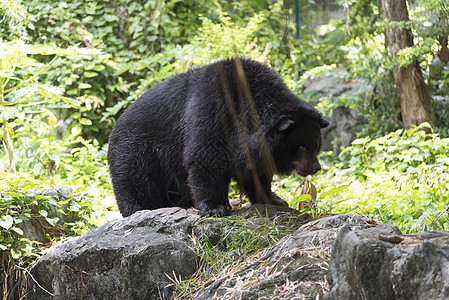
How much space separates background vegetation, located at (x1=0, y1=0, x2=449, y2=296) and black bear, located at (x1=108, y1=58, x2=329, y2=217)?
0.46m

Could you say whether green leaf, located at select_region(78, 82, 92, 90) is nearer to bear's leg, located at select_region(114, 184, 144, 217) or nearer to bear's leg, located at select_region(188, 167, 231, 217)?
bear's leg, located at select_region(114, 184, 144, 217)

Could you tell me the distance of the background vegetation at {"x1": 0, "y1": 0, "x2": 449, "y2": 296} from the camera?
461cm

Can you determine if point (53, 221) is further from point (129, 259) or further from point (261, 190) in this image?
point (261, 190)

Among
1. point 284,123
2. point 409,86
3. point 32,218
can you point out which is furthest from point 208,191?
point 409,86

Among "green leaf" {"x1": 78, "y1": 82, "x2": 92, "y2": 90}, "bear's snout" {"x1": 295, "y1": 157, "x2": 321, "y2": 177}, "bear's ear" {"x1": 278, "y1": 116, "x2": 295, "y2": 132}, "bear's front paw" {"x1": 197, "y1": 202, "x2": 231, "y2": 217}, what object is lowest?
"bear's front paw" {"x1": 197, "y1": 202, "x2": 231, "y2": 217}

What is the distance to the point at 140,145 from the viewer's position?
459cm

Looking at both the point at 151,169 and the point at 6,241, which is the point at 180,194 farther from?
the point at 6,241

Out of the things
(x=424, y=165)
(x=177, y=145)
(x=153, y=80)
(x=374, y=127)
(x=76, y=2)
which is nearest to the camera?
(x=177, y=145)

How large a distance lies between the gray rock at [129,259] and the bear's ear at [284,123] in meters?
0.96

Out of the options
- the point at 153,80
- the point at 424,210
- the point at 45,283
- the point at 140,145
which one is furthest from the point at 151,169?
the point at 153,80

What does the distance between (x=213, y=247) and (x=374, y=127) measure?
5184 millimetres

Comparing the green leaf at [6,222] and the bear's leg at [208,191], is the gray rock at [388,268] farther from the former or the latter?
the green leaf at [6,222]

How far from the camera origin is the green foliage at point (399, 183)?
14.5 ft

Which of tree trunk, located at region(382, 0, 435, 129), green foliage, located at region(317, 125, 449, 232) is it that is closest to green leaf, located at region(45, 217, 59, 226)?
green foliage, located at region(317, 125, 449, 232)
